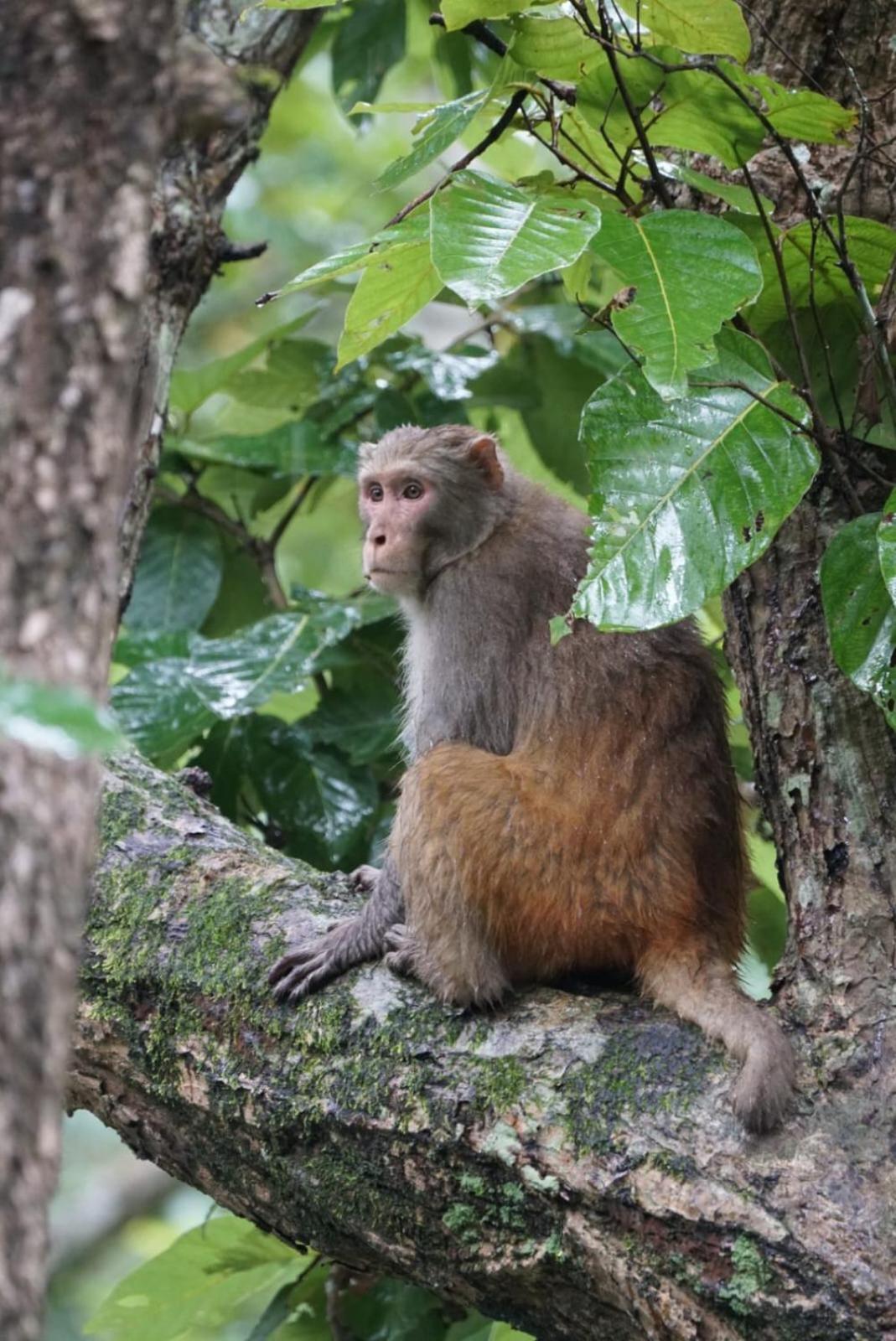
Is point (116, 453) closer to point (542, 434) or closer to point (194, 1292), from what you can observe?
point (194, 1292)

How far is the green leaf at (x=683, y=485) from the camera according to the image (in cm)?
348

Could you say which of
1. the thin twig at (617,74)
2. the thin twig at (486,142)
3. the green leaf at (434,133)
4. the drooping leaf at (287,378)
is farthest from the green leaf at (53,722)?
the drooping leaf at (287,378)

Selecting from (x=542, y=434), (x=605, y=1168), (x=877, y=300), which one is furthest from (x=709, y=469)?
(x=542, y=434)

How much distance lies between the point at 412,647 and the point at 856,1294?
2.99 meters

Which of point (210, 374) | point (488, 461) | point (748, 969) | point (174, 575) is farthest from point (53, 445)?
point (210, 374)

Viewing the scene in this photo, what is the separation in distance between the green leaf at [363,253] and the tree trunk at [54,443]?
1549 millimetres

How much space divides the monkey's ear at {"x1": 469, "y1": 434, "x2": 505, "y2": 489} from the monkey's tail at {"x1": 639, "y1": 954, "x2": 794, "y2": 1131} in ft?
6.89

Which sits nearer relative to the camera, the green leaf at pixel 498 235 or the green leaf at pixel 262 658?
the green leaf at pixel 498 235

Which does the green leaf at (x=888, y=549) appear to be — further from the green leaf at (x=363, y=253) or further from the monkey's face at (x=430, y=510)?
the monkey's face at (x=430, y=510)

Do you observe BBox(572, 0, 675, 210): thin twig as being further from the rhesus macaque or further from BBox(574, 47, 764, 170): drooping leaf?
the rhesus macaque

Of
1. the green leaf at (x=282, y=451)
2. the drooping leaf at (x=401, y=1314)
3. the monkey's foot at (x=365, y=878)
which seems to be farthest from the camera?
the green leaf at (x=282, y=451)

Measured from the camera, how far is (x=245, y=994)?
13.7 feet

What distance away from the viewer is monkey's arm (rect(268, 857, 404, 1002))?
13.6 ft

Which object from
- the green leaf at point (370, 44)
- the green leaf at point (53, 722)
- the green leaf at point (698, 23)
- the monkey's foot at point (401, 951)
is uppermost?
the green leaf at point (370, 44)
